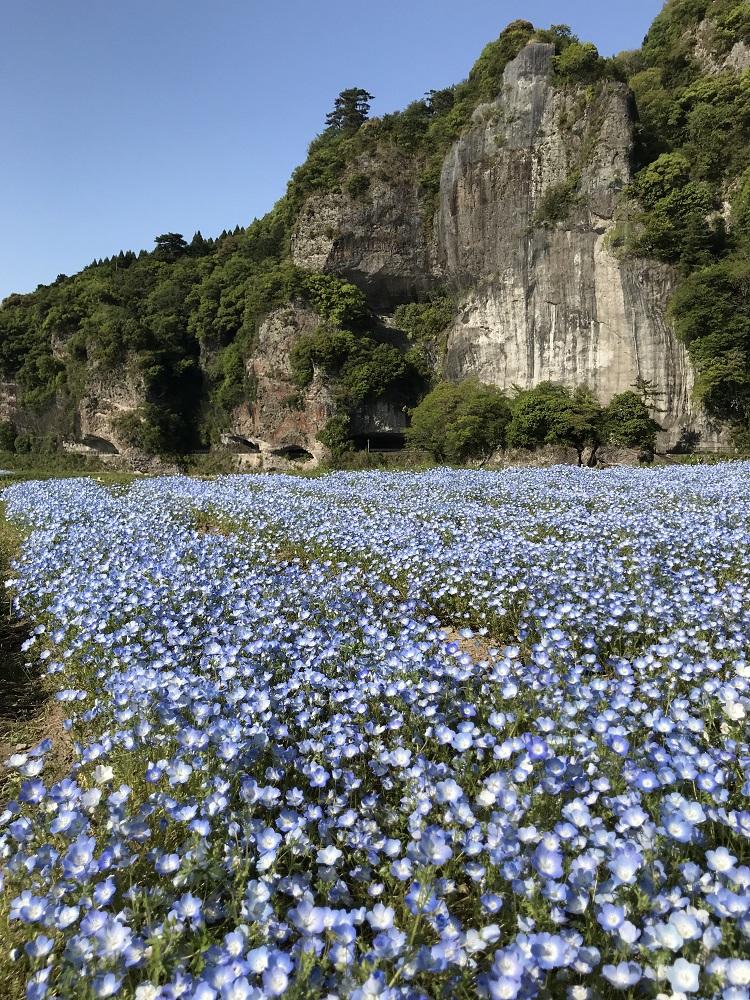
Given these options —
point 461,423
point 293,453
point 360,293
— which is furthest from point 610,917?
point 360,293

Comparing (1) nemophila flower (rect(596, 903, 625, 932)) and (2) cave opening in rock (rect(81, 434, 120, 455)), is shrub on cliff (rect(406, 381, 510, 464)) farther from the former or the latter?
(1) nemophila flower (rect(596, 903, 625, 932))

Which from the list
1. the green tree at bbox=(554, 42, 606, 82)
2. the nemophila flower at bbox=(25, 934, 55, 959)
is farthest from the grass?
the green tree at bbox=(554, 42, 606, 82)

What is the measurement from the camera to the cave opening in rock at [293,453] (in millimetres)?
44656

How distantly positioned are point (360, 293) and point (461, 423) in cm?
1575

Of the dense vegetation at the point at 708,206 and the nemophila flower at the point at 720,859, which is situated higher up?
the dense vegetation at the point at 708,206

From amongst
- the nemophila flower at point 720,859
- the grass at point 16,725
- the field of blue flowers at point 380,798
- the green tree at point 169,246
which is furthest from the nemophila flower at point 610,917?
the green tree at point 169,246

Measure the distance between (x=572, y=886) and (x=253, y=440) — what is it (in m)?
46.6

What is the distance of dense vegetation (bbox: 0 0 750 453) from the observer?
33.7m

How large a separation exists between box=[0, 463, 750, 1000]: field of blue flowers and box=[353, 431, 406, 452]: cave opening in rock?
37.8 meters

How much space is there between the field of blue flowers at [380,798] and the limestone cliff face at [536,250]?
108 ft

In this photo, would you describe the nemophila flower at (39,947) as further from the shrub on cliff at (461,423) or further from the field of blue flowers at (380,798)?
the shrub on cliff at (461,423)

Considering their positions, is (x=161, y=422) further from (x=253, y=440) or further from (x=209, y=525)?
(x=209, y=525)

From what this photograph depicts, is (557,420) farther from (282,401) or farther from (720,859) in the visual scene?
(720,859)

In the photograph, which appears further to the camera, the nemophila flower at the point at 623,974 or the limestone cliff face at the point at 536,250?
the limestone cliff face at the point at 536,250
